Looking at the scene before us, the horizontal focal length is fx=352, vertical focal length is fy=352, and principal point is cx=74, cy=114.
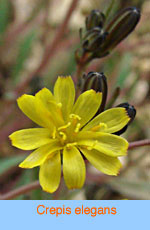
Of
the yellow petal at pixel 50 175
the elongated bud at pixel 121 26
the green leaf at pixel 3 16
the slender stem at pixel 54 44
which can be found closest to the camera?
the yellow petal at pixel 50 175

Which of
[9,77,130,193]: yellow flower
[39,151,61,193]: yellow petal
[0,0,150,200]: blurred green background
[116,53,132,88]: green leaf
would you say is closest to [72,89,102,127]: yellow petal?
[9,77,130,193]: yellow flower

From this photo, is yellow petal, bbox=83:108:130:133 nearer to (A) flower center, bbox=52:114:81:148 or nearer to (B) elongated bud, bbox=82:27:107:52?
(A) flower center, bbox=52:114:81:148

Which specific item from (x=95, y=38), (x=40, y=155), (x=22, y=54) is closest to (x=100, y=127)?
(x=40, y=155)

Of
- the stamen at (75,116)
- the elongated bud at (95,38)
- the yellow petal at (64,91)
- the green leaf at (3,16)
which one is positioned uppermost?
the green leaf at (3,16)

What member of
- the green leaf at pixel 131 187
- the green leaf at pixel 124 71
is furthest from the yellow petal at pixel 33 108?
the green leaf at pixel 131 187

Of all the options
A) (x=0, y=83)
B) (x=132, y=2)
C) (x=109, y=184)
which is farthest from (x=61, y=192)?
(x=132, y=2)

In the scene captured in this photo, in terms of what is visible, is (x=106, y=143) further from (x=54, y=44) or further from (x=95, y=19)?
(x=54, y=44)

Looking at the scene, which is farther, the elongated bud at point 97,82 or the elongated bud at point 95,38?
the elongated bud at point 95,38

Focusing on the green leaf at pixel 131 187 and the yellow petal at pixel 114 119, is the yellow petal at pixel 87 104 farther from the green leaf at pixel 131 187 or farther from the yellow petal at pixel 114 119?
the green leaf at pixel 131 187
